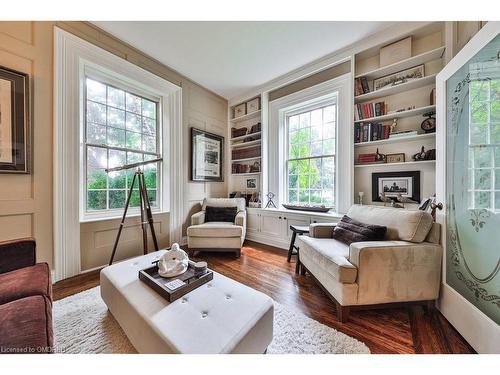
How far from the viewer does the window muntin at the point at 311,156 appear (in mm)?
2941

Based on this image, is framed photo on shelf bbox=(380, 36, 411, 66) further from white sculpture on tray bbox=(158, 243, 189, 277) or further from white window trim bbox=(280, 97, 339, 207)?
white sculpture on tray bbox=(158, 243, 189, 277)

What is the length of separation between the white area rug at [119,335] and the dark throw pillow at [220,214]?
172 centimetres

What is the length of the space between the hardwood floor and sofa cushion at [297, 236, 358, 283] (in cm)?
31

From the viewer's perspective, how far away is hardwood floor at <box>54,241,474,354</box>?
48.3 inches

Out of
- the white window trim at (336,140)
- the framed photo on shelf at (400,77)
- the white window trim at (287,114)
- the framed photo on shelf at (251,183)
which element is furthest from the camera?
the framed photo on shelf at (251,183)

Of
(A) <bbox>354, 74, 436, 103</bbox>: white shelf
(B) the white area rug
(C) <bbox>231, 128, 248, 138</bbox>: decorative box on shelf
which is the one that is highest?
(A) <bbox>354, 74, 436, 103</bbox>: white shelf

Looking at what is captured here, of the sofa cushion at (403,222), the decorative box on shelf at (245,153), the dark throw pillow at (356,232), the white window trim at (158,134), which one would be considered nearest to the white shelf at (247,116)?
the decorative box on shelf at (245,153)

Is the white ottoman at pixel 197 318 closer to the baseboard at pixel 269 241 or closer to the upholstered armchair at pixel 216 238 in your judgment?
the upholstered armchair at pixel 216 238

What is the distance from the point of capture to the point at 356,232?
5.87 ft

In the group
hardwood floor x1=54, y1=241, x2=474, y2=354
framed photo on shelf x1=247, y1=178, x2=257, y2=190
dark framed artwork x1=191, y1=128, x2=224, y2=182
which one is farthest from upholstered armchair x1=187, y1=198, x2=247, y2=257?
framed photo on shelf x1=247, y1=178, x2=257, y2=190
